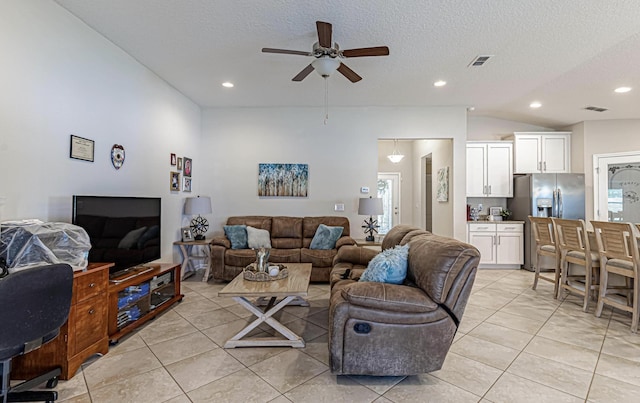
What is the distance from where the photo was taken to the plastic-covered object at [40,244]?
6.09ft

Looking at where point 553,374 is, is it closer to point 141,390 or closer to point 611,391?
point 611,391

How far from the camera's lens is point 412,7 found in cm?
245

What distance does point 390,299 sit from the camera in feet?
6.27

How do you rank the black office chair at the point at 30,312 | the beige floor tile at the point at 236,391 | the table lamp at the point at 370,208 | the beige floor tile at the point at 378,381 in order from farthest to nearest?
the table lamp at the point at 370,208 < the beige floor tile at the point at 378,381 < the beige floor tile at the point at 236,391 < the black office chair at the point at 30,312

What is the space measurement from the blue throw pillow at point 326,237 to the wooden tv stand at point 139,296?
1961 millimetres

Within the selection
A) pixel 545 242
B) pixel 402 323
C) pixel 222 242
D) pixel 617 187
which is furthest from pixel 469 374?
pixel 617 187

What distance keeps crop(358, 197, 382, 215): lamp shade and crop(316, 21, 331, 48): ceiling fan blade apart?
2.66 m

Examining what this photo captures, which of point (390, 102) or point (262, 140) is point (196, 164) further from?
point (390, 102)

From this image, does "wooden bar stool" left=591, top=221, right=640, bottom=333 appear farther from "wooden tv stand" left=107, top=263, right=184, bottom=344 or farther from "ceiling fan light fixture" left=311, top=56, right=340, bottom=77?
"wooden tv stand" left=107, top=263, right=184, bottom=344

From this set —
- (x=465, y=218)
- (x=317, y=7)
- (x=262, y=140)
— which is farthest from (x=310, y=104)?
(x=465, y=218)

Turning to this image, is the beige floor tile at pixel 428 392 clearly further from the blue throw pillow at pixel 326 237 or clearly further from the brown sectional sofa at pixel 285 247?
the blue throw pillow at pixel 326 237

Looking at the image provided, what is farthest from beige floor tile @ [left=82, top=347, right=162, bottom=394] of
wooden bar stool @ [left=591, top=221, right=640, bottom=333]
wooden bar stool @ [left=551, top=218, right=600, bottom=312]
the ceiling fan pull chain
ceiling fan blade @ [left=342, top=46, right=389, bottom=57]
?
wooden bar stool @ [left=551, top=218, right=600, bottom=312]

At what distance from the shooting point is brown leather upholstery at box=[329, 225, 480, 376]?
191 centimetres

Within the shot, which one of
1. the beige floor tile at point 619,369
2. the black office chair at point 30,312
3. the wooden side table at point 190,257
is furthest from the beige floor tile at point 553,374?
the wooden side table at point 190,257
